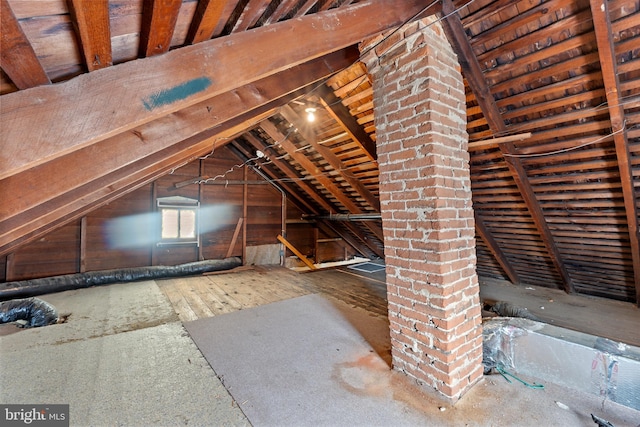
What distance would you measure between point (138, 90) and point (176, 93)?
0.38ft

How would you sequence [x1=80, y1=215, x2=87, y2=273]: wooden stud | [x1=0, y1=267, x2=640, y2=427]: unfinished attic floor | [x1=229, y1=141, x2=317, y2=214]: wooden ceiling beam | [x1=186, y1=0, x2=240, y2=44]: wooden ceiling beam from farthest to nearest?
[x1=229, y1=141, x2=317, y2=214]: wooden ceiling beam, [x1=80, y1=215, x2=87, y2=273]: wooden stud, [x1=0, y1=267, x2=640, y2=427]: unfinished attic floor, [x1=186, y1=0, x2=240, y2=44]: wooden ceiling beam

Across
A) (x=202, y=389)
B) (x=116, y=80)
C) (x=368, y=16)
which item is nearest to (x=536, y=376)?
(x=202, y=389)

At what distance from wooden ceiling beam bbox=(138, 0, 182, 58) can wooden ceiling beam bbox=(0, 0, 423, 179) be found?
0.11ft

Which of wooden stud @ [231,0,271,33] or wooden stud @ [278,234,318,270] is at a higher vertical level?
wooden stud @ [231,0,271,33]

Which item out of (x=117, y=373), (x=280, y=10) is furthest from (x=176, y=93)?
(x=117, y=373)

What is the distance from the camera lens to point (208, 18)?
3.01 feet

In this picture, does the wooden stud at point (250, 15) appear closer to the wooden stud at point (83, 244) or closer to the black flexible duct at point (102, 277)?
the black flexible duct at point (102, 277)

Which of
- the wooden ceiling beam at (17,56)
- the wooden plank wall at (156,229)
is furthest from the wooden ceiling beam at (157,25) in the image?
the wooden plank wall at (156,229)

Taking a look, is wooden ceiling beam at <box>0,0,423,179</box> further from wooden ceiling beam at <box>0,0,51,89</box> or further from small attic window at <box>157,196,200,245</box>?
small attic window at <box>157,196,200,245</box>

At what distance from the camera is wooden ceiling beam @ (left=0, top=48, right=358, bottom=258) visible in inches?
37.4

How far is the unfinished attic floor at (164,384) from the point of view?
1574mm

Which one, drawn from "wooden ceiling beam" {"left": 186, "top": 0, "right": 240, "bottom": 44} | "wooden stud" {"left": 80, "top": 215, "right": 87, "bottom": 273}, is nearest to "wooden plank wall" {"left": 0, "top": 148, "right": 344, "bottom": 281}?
"wooden stud" {"left": 80, "top": 215, "right": 87, "bottom": 273}

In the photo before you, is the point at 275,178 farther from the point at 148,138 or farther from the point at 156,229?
the point at 148,138

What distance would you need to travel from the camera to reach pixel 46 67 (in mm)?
765
